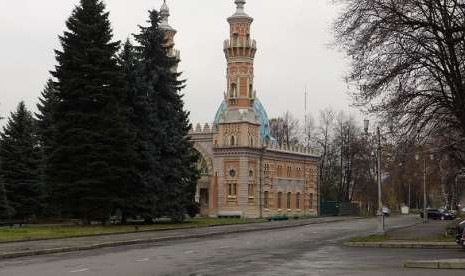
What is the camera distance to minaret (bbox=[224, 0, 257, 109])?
7906cm

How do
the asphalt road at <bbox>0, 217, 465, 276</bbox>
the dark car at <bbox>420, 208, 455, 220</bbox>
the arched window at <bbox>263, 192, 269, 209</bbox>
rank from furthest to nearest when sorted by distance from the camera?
the arched window at <bbox>263, 192, 269, 209</bbox> < the dark car at <bbox>420, 208, 455, 220</bbox> < the asphalt road at <bbox>0, 217, 465, 276</bbox>

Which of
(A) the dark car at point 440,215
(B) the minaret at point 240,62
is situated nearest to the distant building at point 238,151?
(B) the minaret at point 240,62

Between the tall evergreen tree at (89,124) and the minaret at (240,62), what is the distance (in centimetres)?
3399

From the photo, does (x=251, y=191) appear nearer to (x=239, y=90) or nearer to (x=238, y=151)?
(x=238, y=151)

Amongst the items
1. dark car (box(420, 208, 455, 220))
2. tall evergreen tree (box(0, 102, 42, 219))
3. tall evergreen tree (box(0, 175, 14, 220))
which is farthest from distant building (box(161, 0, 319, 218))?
tall evergreen tree (box(0, 175, 14, 220))

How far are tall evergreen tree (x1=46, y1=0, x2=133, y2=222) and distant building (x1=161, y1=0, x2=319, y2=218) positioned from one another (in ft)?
108

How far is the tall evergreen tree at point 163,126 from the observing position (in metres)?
49.4

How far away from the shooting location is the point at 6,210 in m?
48.0

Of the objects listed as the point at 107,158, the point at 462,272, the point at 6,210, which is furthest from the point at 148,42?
the point at 462,272

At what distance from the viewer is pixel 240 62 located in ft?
261

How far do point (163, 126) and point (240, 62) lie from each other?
99.5ft

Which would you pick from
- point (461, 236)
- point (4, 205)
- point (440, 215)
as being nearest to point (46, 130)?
point (4, 205)

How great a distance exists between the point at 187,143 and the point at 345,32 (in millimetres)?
25399

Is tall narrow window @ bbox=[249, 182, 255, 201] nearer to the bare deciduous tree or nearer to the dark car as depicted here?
the dark car
